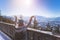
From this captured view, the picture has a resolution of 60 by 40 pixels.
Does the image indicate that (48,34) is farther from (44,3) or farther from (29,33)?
(44,3)

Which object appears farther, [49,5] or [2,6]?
[2,6]

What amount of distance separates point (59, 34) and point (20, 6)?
284 cm

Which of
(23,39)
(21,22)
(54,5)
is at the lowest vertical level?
(23,39)

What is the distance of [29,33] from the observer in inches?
126

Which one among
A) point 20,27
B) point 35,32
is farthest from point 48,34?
point 20,27

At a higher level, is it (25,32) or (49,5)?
(49,5)

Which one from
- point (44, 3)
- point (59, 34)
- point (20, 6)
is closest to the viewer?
point (59, 34)

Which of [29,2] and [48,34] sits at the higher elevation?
[29,2]

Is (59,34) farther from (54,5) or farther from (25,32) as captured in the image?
(54,5)

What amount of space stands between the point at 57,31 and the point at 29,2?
1888mm

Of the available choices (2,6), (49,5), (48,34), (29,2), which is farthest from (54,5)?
(2,6)

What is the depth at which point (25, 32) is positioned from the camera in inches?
127


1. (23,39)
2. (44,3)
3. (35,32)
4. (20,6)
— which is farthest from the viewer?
(20,6)

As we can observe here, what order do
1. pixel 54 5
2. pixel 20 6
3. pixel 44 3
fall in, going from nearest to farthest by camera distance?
1. pixel 54 5
2. pixel 44 3
3. pixel 20 6
